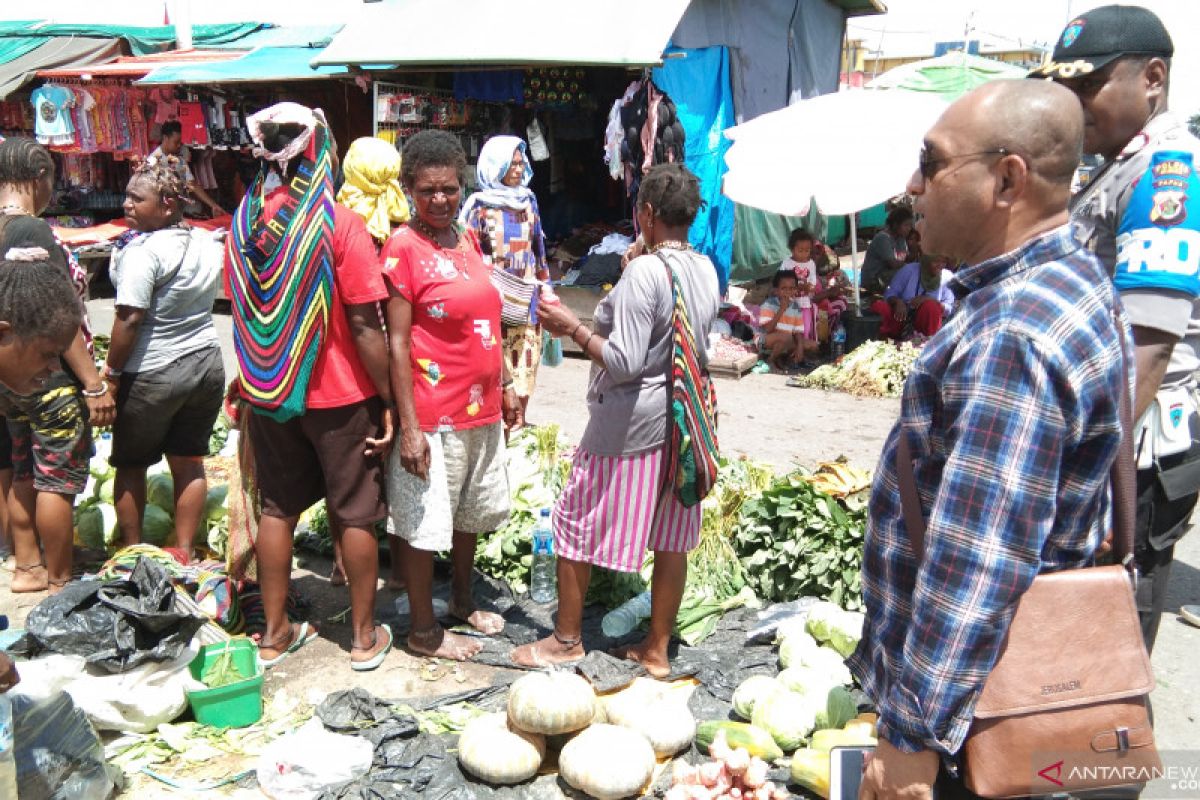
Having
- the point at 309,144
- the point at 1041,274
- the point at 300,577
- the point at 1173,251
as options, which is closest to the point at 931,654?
the point at 1041,274

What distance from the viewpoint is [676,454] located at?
3.56 meters

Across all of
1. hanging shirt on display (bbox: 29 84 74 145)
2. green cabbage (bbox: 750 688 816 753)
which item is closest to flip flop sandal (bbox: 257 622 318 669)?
green cabbage (bbox: 750 688 816 753)

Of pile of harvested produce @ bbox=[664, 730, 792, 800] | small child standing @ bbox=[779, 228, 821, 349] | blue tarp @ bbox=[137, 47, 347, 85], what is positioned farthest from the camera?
blue tarp @ bbox=[137, 47, 347, 85]

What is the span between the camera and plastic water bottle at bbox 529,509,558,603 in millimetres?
4520

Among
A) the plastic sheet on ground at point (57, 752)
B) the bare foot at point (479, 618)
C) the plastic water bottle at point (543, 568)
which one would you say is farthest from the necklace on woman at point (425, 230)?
the plastic sheet on ground at point (57, 752)

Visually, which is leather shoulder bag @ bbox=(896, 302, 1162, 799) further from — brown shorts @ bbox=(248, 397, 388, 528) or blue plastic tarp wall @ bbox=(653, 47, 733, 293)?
blue plastic tarp wall @ bbox=(653, 47, 733, 293)

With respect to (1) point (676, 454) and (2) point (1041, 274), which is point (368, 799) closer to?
(1) point (676, 454)

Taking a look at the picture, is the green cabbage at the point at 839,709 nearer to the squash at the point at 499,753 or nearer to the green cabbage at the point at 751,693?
the green cabbage at the point at 751,693

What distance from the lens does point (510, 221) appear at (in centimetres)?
619

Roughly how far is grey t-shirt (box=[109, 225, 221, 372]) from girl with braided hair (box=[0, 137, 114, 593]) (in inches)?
10.4

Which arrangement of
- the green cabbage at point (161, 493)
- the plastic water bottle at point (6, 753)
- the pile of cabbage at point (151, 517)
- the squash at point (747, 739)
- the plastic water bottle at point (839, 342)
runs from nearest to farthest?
the plastic water bottle at point (6, 753) → the squash at point (747, 739) → the pile of cabbage at point (151, 517) → the green cabbage at point (161, 493) → the plastic water bottle at point (839, 342)

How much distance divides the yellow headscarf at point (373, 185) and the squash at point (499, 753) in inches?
81.4

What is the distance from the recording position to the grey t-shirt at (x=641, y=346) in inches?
134

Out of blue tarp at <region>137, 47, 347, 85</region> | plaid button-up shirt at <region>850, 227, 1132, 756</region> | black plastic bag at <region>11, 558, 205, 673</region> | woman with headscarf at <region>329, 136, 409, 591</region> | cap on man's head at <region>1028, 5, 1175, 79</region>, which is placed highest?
blue tarp at <region>137, 47, 347, 85</region>
